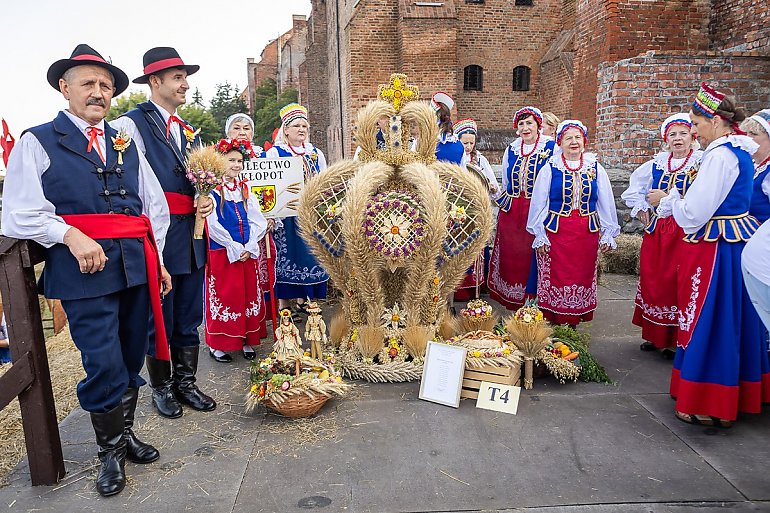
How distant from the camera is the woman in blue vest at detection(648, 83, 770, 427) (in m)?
3.51

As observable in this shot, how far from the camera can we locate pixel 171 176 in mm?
3727

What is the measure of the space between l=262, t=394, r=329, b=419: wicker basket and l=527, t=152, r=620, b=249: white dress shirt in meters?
2.70

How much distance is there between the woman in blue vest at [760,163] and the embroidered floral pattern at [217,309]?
4142mm

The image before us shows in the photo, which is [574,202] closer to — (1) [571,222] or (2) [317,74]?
(1) [571,222]

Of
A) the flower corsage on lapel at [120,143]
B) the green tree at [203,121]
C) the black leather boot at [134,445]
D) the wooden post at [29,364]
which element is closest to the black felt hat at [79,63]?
the flower corsage on lapel at [120,143]

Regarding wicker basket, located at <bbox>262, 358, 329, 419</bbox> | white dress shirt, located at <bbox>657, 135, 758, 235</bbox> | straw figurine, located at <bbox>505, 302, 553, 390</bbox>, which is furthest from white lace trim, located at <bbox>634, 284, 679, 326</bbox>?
wicker basket, located at <bbox>262, 358, 329, 419</bbox>

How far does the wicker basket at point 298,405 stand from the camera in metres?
3.83

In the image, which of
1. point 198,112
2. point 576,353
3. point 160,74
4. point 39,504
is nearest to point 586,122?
point 576,353

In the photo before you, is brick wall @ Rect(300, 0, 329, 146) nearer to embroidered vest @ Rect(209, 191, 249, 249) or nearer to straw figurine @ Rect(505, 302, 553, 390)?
embroidered vest @ Rect(209, 191, 249, 249)

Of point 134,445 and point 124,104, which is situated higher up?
point 124,104

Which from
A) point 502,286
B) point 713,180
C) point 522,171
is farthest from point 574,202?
point 713,180

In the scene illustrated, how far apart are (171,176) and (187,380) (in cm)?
155

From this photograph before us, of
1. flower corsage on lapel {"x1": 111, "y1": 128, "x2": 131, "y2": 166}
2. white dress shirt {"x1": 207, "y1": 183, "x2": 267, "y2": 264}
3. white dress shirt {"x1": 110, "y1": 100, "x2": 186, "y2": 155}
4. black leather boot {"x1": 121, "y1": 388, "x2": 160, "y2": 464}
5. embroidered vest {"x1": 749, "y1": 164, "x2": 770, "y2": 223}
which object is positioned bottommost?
black leather boot {"x1": 121, "y1": 388, "x2": 160, "y2": 464}

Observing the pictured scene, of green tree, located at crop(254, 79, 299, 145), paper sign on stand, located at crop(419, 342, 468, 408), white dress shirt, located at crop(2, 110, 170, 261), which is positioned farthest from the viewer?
green tree, located at crop(254, 79, 299, 145)
